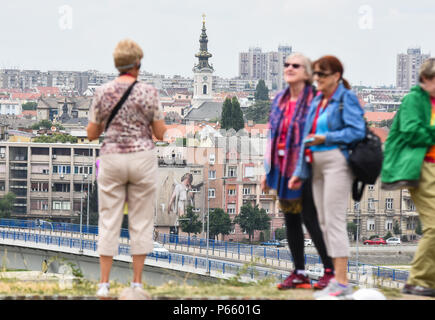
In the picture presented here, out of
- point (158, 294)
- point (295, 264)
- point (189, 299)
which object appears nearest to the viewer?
point (189, 299)

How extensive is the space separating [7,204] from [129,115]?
70624mm

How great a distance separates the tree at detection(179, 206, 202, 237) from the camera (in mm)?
68500

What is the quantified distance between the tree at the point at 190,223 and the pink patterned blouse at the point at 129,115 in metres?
62.5

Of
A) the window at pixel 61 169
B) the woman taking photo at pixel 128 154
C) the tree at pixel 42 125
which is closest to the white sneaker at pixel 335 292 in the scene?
the woman taking photo at pixel 128 154

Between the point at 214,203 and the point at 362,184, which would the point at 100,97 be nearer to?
the point at 362,184

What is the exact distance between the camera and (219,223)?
70.6m

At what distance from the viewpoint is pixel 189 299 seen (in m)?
5.61

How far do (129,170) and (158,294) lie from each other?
64 cm

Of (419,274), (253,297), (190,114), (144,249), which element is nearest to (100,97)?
(144,249)

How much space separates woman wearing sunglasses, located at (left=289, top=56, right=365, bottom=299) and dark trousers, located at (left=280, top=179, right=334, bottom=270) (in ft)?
0.41

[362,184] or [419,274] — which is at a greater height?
[362,184]

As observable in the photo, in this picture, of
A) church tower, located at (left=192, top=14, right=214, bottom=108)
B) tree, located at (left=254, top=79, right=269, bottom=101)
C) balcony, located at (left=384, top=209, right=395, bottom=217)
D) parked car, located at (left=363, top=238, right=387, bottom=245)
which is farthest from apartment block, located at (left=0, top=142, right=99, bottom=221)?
tree, located at (left=254, top=79, right=269, bottom=101)

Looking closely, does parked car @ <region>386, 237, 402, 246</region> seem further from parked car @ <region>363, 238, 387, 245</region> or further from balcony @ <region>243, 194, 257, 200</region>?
balcony @ <region>243, 194, 257, 200</region>

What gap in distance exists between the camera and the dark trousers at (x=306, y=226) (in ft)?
20.4
